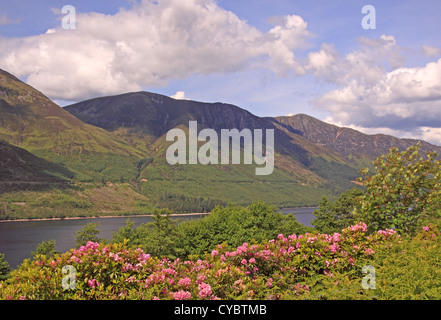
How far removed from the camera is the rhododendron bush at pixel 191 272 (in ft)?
25.7

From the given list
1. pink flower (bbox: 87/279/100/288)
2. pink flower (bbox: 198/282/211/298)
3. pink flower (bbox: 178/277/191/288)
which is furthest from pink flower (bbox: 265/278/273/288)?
pink flower (bbox: 87/279/100/288)

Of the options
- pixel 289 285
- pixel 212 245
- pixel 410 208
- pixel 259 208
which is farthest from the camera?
pixel 259 208

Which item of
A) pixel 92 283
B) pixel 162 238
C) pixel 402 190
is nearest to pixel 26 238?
pixel 162 238

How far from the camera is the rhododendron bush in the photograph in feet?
25.7

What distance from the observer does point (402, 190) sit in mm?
18547

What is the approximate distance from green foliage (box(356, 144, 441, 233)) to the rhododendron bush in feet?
26.2

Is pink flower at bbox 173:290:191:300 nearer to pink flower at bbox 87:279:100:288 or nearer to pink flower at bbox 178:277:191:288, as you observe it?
pink flower at bbox 178:277:191:288

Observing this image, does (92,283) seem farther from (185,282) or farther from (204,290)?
(204,290)

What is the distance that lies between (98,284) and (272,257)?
4652mm

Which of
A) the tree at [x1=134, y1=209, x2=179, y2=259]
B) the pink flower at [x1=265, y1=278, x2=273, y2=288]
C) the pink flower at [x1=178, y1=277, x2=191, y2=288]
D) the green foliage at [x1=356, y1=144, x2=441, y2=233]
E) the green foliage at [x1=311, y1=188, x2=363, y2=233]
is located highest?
the green foliage at [x1=356, y1=144, x2=441, y2=233]

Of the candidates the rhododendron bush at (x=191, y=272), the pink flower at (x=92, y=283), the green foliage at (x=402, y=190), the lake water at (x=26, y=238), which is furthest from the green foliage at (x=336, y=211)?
the pink flower at (x=92, y=283)

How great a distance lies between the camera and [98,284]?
26.5 feet
